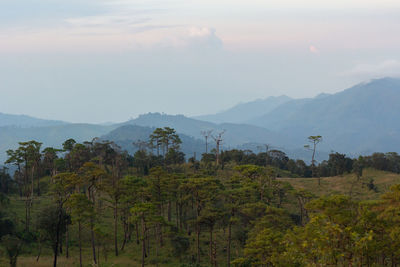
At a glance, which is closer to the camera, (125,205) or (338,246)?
(338,246)

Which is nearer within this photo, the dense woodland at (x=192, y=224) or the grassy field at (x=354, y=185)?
the dense woodland at (x=192, y=224)

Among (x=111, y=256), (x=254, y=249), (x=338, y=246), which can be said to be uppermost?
(x=338, y=246)

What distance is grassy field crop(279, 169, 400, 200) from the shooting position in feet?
232

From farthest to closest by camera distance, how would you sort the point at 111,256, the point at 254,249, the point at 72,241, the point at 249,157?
the point at 249,157, the point at 72,241, the point at 111,256, the point at 254,249

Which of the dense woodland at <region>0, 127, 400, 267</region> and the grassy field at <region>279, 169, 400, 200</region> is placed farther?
the grassy field at <region>279, 169, 400, 200</region>

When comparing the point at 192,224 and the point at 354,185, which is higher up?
the point at 354,185

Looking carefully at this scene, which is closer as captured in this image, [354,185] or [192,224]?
[192,224]

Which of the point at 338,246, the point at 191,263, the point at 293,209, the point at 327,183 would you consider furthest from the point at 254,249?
the point at 327,183

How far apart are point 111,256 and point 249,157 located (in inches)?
2434

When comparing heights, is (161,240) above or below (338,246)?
below

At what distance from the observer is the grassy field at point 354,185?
70562 mm

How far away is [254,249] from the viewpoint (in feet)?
95.2

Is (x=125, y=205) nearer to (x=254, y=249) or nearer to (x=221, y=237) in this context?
(x=221, y=237)

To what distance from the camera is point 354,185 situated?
253ft
